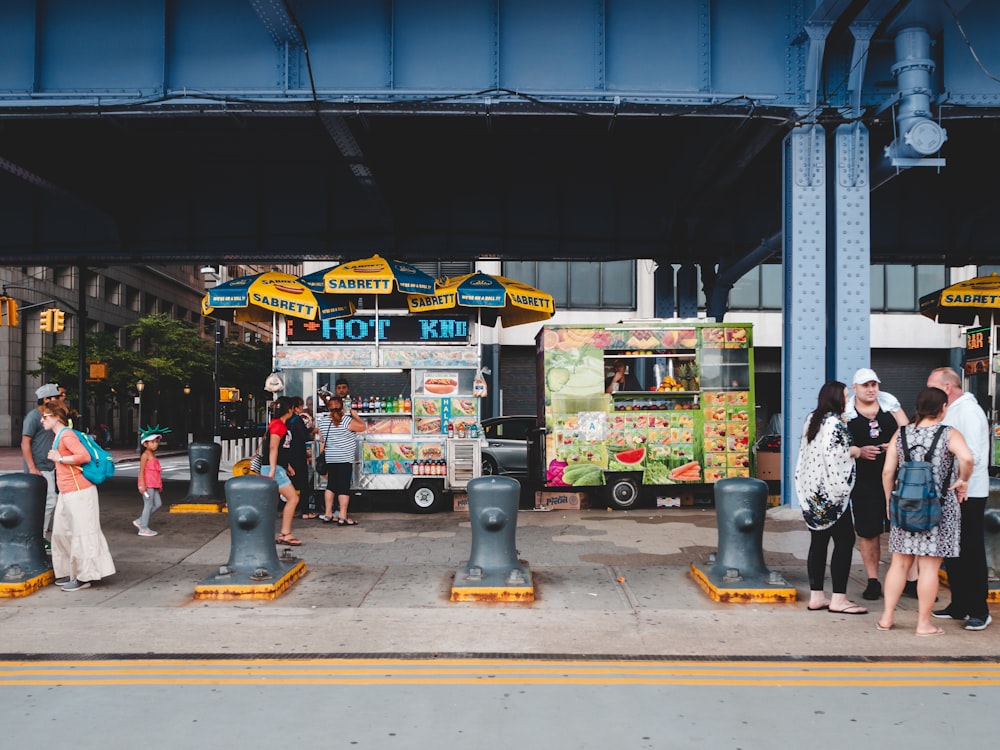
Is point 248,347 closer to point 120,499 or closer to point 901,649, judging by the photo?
point 120,499

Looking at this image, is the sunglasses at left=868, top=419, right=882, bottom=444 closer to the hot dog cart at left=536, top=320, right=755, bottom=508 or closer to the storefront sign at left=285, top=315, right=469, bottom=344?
the hot dog cart at left=536, top=320, right=755, bottom=508

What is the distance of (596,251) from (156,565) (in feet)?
38.6

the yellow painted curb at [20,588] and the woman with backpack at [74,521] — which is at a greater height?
the woman with backpack at [74,521]

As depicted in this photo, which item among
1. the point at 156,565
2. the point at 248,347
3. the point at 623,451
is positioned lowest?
the point at 156,565

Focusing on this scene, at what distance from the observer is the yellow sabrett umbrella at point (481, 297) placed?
13.0 metres

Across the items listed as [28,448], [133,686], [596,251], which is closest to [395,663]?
[133,686]

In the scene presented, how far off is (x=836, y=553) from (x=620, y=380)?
→ 680 centimetres

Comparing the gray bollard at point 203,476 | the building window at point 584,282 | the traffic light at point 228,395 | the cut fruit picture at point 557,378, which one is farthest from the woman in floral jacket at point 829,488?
A: the traffic light at point 228,395

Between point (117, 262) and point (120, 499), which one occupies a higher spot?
point (117, 262)

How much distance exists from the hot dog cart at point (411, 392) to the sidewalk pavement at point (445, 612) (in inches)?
96.6

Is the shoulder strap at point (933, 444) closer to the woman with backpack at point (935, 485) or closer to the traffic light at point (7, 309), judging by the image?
the woman with backpack at point (935, 485)

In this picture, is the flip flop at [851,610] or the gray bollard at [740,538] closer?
the flip flop at [851,610]

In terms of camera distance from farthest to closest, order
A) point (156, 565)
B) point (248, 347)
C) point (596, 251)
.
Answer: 1. point (248, 347)
2. point (596, 251)
3. point (156, 565)

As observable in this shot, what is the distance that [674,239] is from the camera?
18375mm
